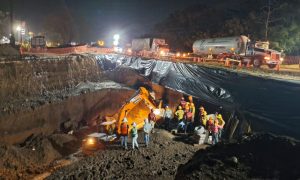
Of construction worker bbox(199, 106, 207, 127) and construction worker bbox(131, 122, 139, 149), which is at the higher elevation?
construction worker bbox(199, 106, 207, 127)

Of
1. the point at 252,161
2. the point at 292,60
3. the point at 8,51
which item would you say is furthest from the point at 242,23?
the point at 252,161

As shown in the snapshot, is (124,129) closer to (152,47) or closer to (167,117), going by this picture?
(167,117)

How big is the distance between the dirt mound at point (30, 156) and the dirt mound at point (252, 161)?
8.81 meters

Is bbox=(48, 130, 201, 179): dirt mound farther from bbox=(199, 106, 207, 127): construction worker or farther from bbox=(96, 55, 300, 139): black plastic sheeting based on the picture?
bbox=(96, 55, 300, 139): black plastic sheeting

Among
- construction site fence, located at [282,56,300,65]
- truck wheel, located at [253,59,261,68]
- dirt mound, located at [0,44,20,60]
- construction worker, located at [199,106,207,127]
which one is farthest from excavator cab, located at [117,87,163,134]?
construction site fence, located at [282,56,300,65]

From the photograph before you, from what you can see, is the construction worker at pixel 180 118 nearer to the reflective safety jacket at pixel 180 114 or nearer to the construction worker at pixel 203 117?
the reflective safety jacket at pixel 180 114

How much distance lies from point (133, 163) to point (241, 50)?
63.4 feet

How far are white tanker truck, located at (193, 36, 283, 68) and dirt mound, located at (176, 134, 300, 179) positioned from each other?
17.3m

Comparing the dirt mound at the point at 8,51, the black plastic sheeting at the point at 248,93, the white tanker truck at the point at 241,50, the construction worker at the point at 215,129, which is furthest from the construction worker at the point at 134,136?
the dirt mound at the point at 8,51

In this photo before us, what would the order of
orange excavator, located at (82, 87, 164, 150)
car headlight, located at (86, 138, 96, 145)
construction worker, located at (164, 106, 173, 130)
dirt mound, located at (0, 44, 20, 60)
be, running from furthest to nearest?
dirt mound, located at (0, 44, 20, 60) → construction worker, located at (164, 106, 173, 130) → orange excavator, located at (82, 87, 164, 150) → car headlight, located at (86, 138, 96, 145)

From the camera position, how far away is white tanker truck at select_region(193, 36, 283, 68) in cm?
2389

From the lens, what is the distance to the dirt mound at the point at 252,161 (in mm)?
6599

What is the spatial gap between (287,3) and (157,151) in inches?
1167

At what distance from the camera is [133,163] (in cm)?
1201
